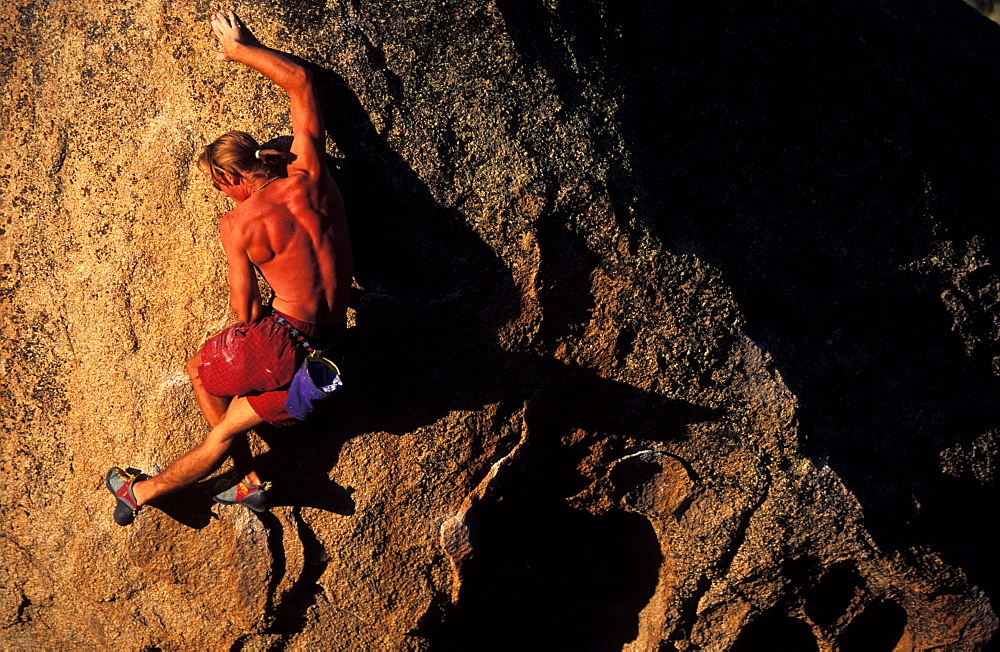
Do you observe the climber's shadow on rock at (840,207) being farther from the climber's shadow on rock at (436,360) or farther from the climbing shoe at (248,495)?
the climbing shoe at (248,495)

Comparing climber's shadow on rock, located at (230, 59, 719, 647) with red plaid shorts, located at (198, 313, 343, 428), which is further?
climber's shadow on rock, located at (230, 59, 719, 647)

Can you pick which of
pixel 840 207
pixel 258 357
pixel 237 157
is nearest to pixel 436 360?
pixel 258 357

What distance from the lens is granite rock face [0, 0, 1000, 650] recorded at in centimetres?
327

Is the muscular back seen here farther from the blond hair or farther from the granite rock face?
the granite rock face

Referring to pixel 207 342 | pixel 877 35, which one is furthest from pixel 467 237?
pixel 877 35

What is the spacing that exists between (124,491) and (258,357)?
882mm

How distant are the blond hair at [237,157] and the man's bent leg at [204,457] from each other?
0.91 metres

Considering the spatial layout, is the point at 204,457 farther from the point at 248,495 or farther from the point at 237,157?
the point at 237,157

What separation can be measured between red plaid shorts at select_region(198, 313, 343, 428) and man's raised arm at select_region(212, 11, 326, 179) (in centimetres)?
61

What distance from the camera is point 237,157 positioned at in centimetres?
297

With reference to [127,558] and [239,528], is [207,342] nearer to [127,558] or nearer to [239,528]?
[239,528]

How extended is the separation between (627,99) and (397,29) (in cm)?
101

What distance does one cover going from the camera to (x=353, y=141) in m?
3.23

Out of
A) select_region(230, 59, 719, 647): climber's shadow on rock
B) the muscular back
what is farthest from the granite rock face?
the muscular back
